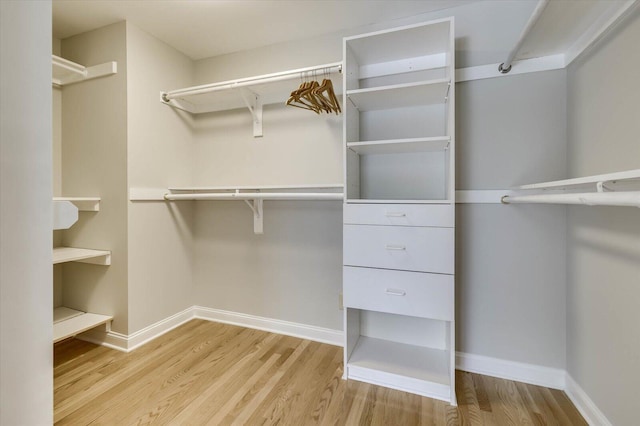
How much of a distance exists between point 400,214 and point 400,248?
0.61 ft

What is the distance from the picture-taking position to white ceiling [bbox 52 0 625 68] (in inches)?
67.0

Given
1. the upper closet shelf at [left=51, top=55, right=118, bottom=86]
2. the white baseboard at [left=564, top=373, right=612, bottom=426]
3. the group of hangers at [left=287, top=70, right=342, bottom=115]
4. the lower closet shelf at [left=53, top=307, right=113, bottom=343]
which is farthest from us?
the upper closet shelf at [left=51, top=55, right=118, bottom=86]

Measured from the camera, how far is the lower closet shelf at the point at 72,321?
6.05 feet

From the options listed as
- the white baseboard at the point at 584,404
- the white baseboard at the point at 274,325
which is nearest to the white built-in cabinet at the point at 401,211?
the white baseboard at the point at 274,325

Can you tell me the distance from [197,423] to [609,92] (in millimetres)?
A: 2426

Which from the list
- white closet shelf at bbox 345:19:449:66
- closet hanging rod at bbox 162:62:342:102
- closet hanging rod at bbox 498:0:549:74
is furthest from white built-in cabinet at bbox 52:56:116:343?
closet hanging rod at bbox 498:0:549:74

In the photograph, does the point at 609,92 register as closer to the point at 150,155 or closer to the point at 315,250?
the point at 315,250

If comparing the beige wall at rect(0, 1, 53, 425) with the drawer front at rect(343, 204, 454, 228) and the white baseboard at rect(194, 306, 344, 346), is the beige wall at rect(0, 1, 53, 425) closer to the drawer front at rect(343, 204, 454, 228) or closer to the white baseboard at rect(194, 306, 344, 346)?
the drawer front at rect(343, 204, 454, 228)

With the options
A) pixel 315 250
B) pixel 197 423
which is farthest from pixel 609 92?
pixel 197 423

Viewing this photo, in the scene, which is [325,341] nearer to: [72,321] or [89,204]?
[72,321]

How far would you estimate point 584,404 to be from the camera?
55.2 inches

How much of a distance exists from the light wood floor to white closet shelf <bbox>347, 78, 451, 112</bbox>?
1.69m

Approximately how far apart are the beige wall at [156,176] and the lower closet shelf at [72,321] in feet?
0.76

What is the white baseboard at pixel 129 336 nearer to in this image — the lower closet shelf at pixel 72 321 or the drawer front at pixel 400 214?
the lower closet shelf at pixel 72 321
